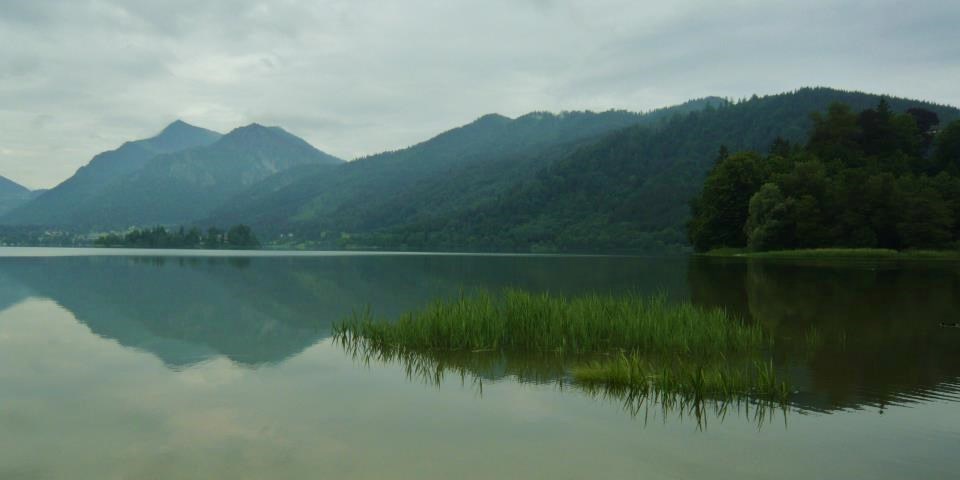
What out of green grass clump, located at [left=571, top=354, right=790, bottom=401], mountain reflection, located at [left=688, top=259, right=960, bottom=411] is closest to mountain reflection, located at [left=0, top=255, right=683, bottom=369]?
mountain reflection, located at [left=688, top=259, right=960, bottom=411]

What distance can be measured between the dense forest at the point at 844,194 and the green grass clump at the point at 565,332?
7236 cm

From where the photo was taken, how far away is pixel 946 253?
7675cm

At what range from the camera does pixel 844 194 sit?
280 ft

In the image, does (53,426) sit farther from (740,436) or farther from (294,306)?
(294,306)

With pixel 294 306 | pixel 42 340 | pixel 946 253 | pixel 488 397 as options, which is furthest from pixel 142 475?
pixel 946 253

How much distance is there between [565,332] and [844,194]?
81.2 meters

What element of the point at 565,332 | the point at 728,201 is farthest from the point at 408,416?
the point at 728,201

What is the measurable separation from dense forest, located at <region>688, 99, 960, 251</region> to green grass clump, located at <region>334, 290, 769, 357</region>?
72359 millimetres

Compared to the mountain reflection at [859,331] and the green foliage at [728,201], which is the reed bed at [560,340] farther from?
the green foliage at [728,201]

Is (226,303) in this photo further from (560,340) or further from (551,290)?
(560,340)

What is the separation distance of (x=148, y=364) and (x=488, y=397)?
33.5ft

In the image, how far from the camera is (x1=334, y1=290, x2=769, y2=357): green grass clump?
1817 centimetres

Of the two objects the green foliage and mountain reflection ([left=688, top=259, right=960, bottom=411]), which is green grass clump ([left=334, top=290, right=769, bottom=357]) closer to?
mountain reflection ([left=688, top=259, right=960, bottom=411])

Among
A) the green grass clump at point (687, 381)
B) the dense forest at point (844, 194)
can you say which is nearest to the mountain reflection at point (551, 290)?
the green grass clump at point (687, 381)
